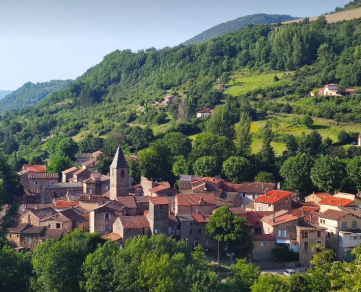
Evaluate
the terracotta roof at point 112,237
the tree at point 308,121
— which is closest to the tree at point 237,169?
the tree at point 308,121

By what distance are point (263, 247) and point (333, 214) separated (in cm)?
554

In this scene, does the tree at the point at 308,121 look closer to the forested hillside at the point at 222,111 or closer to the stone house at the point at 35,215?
the forested hillside at the point at 222,111

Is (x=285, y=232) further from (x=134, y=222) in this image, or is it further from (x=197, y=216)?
(x=134, y=222)

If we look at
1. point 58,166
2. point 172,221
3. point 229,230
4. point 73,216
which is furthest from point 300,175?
point 58,166

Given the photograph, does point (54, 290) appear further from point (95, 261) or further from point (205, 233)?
point (205, 233)

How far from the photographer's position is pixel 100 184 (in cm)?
5388

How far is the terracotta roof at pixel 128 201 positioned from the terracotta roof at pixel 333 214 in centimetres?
1377

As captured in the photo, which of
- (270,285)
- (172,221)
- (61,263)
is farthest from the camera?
(172,221)

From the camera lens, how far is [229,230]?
131ft

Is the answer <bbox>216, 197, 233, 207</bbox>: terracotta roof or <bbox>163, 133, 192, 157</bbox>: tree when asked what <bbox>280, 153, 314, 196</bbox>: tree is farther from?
<bbox>163, 133, 192, 157</bbox>: tree

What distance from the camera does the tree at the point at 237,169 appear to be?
5675 centimetres

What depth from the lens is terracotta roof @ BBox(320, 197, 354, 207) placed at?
43.8 metres

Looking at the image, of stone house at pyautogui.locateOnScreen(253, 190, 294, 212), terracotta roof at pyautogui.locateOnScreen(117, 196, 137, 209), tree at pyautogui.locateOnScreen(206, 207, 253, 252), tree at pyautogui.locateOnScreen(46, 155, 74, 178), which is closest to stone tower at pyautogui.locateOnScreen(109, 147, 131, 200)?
terracotta roof at pyautogui.locateOnScreen(117, 196, 137, 209)

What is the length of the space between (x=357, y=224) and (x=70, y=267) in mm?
19735
